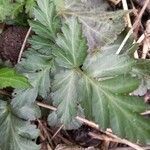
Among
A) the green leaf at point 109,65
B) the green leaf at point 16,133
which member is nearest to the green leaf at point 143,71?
the green leaf at point 109,65

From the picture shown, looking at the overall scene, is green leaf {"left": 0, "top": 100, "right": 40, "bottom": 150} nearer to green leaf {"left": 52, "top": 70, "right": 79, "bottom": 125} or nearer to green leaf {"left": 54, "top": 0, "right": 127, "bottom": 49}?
green leaf {"left": 52, "top": 70, "right": 79, "bottom": 125}

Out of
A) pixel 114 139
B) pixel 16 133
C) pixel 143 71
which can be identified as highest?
pixel 143 71

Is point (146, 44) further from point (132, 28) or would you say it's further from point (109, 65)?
point (109, 65)

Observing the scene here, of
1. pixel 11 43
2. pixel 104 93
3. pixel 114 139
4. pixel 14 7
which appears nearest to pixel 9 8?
pixel 14 7

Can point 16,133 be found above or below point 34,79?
below

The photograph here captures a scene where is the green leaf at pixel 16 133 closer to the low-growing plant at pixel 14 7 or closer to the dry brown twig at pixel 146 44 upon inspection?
the low-growing plant at pixel 14 7

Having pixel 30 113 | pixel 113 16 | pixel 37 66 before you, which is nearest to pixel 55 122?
pixel 30 113
